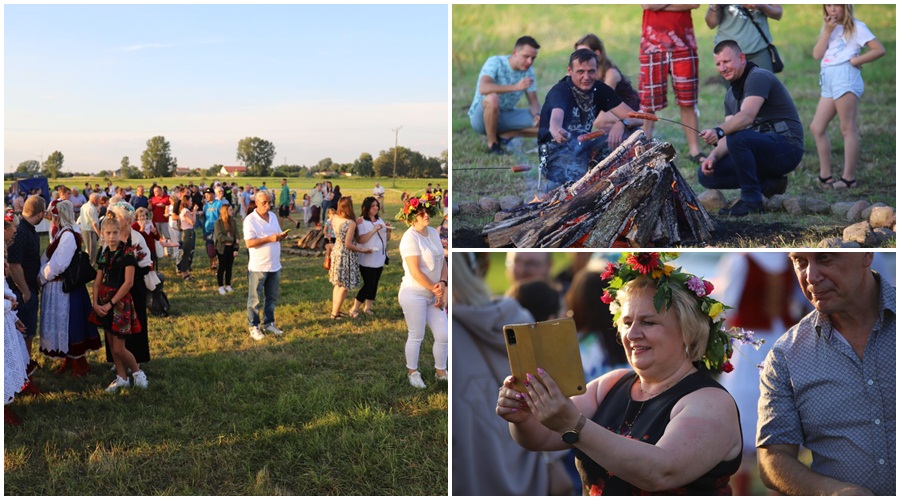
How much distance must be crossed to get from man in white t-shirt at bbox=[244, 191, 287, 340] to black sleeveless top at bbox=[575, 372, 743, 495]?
4111mm

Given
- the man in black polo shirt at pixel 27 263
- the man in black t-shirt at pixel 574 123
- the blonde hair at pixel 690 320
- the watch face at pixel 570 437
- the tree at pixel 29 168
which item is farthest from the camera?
the tree at pixel 29 168

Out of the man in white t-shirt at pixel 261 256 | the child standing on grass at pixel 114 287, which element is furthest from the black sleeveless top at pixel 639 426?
the man in white t-shirt at pixel 261 256

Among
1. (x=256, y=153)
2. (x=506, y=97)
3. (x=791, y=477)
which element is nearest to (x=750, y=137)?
(x=506, y=97)

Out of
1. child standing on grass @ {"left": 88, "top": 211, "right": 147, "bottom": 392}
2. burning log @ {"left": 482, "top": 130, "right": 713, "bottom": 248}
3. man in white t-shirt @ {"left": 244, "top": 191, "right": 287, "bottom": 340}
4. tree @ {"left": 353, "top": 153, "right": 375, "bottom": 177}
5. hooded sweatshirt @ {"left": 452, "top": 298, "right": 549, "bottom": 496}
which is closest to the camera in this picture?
hooded sweatshirt @ {"left": 452, "top": 298, "right": 549, "bottom": 496}

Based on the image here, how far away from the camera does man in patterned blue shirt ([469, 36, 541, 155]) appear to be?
3746mm

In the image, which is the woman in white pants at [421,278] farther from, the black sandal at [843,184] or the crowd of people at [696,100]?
the black sandal at [843,184]

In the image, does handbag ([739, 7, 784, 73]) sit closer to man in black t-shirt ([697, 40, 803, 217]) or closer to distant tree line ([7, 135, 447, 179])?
man in black t-shirt ([697, 40, 803, 217])

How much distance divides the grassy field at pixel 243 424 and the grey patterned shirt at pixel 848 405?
176 centimetres

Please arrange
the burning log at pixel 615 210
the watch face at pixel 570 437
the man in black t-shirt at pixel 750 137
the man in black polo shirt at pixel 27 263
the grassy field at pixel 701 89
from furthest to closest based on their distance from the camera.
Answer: the man in black polo shirt at pixel 27 263 < the man in black t-shirt at pixel 750 137 < the grassy field at pixel 701 89 < the burning log at pixel 615 210 < the watch face at pixel 570 437

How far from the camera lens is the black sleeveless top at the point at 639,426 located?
2.64m

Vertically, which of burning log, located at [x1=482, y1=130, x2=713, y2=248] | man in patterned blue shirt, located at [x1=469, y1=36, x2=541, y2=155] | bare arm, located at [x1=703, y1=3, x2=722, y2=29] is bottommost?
burning log, located at [x1=482, y1=130, x2=713, y2=248]

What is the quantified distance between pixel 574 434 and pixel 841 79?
292cm

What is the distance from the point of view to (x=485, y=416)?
3254mm

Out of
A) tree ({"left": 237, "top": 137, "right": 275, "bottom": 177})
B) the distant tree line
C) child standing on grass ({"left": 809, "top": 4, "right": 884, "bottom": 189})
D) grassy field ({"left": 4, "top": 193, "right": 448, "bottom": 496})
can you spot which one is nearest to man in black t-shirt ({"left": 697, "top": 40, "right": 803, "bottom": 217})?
child standing on grass ({"left": 809, "top": 4, "right": 884, "bottom": 189})
